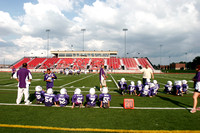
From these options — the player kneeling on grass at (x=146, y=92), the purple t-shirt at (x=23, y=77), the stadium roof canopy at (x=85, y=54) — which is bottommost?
the player kneeling on grass at (x=146, y=92)

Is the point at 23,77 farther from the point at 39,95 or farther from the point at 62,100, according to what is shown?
the point at 62,100

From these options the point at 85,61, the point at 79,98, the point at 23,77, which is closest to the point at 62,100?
the point at 79,98

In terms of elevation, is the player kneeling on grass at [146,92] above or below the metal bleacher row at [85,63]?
below

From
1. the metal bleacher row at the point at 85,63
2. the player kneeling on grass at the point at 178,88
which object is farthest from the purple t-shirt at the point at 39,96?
the metal bleacher row at the point at 85,63

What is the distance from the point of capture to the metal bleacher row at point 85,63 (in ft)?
198

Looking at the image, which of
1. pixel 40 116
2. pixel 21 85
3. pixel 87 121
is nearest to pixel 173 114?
pixel 87 121

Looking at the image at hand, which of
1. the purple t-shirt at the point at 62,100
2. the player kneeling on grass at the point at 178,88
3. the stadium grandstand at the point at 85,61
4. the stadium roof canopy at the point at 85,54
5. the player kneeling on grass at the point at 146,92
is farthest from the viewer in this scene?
the stadium roof canopy at the point at 85,54

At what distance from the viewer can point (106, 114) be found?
512cm

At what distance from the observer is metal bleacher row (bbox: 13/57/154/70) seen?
198 feet

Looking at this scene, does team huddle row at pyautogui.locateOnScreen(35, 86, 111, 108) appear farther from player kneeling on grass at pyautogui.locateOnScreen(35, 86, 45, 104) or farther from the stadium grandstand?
the stadium grandstand

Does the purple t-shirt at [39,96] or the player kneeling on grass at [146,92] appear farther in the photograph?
the player kneeling on grass at [146,92]

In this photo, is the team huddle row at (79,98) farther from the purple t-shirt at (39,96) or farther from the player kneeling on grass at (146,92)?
the player kneeling on grass at (146,92)

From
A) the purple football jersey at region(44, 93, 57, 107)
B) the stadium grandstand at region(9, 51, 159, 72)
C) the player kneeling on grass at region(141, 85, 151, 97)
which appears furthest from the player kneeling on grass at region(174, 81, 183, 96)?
the stadium grandstand at region(9, 51, 159, 72)

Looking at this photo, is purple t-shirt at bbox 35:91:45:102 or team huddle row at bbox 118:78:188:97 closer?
purple t-shirt at bbox 35:91:45:102
